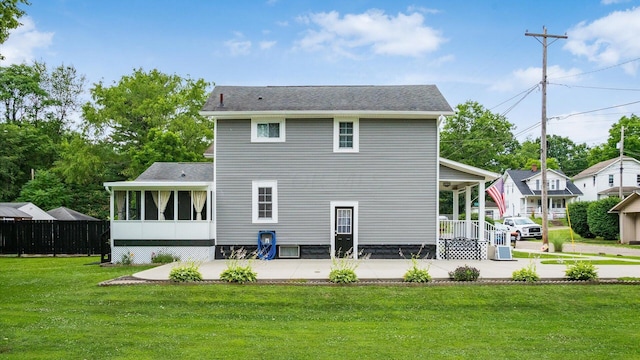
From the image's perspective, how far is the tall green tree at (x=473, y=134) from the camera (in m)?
51.7

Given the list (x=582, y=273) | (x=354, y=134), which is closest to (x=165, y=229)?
(x=354, y=134)

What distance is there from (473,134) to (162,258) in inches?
1612

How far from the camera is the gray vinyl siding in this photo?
18.4m

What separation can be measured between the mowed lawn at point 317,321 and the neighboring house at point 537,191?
4431 cm

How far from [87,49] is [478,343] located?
29.0 meters

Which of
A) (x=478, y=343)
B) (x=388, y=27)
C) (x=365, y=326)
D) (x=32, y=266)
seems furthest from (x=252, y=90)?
(x=478, y=343)

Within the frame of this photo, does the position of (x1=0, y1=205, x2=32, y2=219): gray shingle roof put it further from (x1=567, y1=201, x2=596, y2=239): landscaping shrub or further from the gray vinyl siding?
(x1=567, y1=201, x2=596, y2=239): landscaping shrub

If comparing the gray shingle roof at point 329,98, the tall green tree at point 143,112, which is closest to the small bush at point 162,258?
the gray shingle roof at point 329,98

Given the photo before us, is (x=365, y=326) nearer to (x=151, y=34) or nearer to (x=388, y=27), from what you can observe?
(x=388, y=27)

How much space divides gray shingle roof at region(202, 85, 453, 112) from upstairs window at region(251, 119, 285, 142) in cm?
50

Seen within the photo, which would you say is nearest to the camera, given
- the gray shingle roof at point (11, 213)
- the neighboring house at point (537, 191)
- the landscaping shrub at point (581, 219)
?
the gray shingle roof at point (11, 213)

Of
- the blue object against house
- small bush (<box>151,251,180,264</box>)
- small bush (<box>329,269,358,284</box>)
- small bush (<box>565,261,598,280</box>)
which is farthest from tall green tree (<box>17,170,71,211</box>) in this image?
small bush (<box>565,261,598,280</box>)

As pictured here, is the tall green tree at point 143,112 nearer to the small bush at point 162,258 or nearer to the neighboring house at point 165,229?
the neighboring house at point 165,229

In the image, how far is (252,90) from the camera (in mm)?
20469
